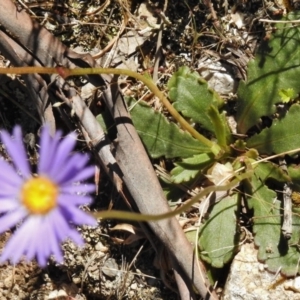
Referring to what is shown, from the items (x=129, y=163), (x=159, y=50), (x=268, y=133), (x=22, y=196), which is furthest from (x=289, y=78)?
(x=22, y=196)

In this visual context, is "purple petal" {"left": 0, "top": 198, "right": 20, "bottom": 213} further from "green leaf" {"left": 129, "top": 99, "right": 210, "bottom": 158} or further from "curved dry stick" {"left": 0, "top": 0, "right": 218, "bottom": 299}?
"green leaf" {"left": 129, "top": 99, "right": 210, "bottom": 158}

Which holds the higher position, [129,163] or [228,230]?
[129,163]

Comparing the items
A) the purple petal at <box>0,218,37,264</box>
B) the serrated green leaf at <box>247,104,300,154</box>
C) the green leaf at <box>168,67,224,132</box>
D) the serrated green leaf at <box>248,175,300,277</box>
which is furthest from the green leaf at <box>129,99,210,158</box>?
the purple petal at <box>0,218,37,264</box>

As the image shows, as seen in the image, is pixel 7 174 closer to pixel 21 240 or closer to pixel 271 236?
pixel 21 240

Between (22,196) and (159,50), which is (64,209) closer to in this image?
(22,196)

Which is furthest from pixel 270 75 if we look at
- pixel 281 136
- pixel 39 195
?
pixel 39 195

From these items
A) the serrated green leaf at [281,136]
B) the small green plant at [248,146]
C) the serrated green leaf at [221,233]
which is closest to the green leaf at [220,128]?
the small green plant at [248,146]
